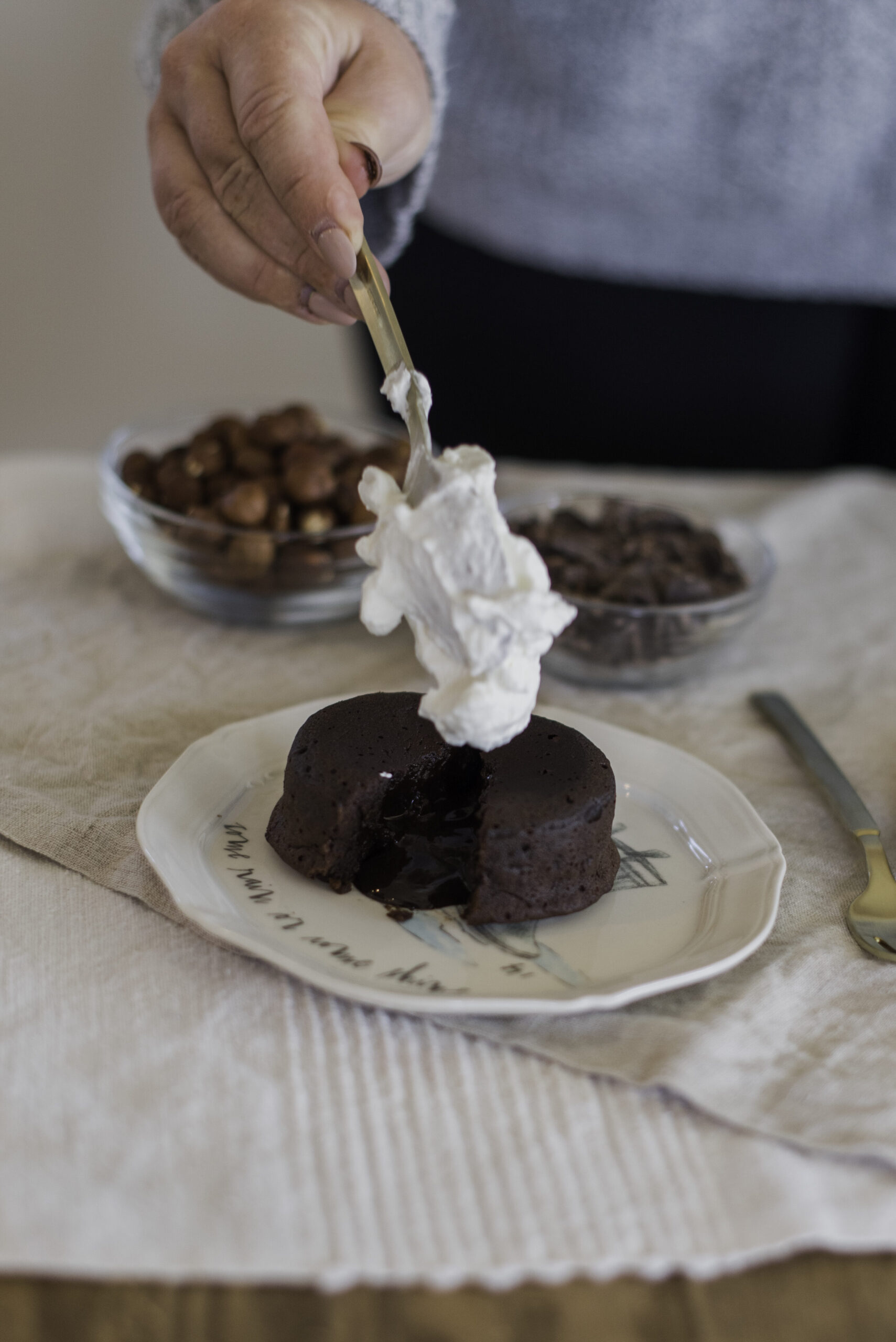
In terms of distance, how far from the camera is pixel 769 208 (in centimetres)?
162

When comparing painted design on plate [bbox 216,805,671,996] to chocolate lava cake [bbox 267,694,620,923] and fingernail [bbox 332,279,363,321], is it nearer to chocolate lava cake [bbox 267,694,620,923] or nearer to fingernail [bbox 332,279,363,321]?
chocolate lava cake [bbox 267,694,620,923]

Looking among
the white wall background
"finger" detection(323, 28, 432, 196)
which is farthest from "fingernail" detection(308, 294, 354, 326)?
the white wall background

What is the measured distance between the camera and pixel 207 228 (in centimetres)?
108

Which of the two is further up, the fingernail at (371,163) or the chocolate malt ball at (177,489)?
the fingernail at (371,163)

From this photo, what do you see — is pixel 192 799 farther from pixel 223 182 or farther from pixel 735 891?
pixel 223 182

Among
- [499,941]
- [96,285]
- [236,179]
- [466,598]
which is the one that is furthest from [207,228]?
[96,285]

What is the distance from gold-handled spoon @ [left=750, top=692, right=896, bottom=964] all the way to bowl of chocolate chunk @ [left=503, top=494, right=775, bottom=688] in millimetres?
109

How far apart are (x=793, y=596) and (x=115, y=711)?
0.91m

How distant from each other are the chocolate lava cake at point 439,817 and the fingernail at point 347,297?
0.35 m

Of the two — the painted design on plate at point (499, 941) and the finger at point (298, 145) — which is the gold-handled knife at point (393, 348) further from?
the painted design on plate at point (499, 941)

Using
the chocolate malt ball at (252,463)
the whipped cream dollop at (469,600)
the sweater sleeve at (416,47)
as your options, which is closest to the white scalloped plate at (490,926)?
the whipped cream dollop at (469,600)

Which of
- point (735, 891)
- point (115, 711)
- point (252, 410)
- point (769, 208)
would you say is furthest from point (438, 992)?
point (769, 208)

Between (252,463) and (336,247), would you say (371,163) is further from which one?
(252,463)

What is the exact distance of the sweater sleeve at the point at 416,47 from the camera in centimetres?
119
